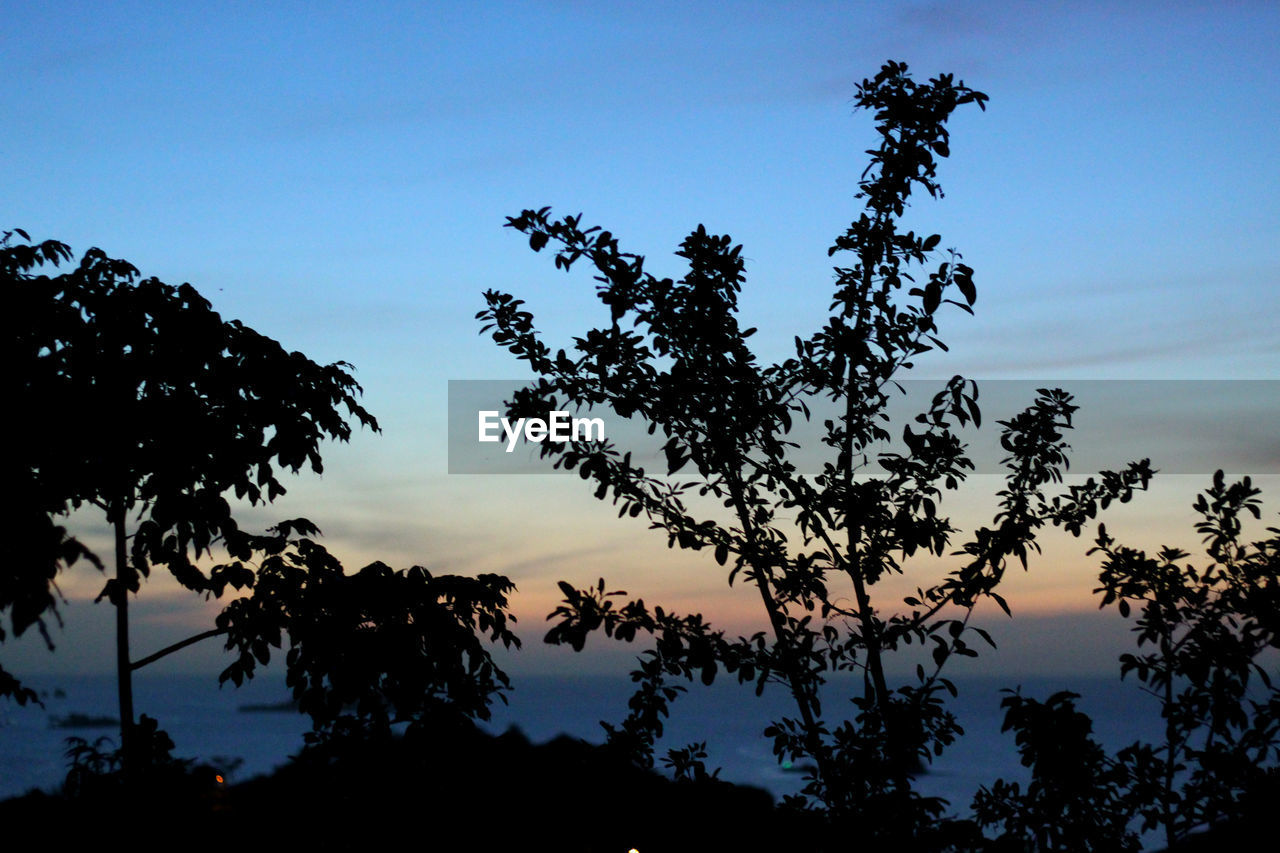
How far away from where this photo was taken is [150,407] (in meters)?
7.14

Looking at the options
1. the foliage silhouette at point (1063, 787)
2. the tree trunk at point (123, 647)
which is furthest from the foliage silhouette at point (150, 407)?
the foliage silhouette at point (1063, 787)

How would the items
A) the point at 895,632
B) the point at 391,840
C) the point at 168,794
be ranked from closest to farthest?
the point at 895,632 < the point at 168,794 < the point at 391,840

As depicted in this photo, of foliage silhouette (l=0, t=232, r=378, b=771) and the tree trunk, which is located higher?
foliage silhouette (l=0, t=232, r=378, b=771)

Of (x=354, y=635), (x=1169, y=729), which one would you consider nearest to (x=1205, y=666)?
(x=1169, y=729)

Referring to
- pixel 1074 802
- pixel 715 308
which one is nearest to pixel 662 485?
pixel 715 308

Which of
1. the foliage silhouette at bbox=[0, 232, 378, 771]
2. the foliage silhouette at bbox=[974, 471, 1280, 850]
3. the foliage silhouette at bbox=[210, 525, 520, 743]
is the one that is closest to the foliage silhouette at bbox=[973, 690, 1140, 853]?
the foliage silhouette at bbox=[974, 471, 1280, 850]

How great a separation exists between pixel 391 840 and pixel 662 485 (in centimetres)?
344

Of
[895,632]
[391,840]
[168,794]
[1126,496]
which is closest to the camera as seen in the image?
[895,632]

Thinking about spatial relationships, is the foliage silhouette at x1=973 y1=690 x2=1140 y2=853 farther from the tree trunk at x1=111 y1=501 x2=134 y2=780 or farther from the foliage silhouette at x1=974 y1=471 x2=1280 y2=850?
the tree trunk at x1=111 y1=501 x2=134 y2=780

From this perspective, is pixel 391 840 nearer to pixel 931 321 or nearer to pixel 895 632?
pixel 895 632

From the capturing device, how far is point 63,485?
21.5 ft

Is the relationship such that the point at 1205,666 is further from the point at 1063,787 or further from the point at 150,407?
the point at 150,407

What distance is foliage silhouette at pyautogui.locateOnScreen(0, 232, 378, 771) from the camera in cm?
670

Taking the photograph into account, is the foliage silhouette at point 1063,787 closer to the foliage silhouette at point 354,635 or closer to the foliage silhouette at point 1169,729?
the foliage silhouette at point 1169,729
